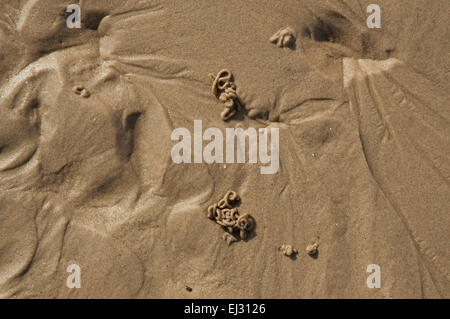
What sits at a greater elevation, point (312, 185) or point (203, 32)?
point (203, 32)

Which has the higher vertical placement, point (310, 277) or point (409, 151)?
point (409, 151)

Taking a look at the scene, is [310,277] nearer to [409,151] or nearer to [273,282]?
[273,282]

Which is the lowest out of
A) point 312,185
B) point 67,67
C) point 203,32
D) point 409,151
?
point 312,185

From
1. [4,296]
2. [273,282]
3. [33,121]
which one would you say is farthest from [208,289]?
[33,121]

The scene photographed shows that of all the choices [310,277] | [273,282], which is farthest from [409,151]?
[273,282]

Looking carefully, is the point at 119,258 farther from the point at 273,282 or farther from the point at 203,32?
the point at 203,32

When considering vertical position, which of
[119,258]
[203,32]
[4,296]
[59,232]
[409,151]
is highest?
[203,32]
